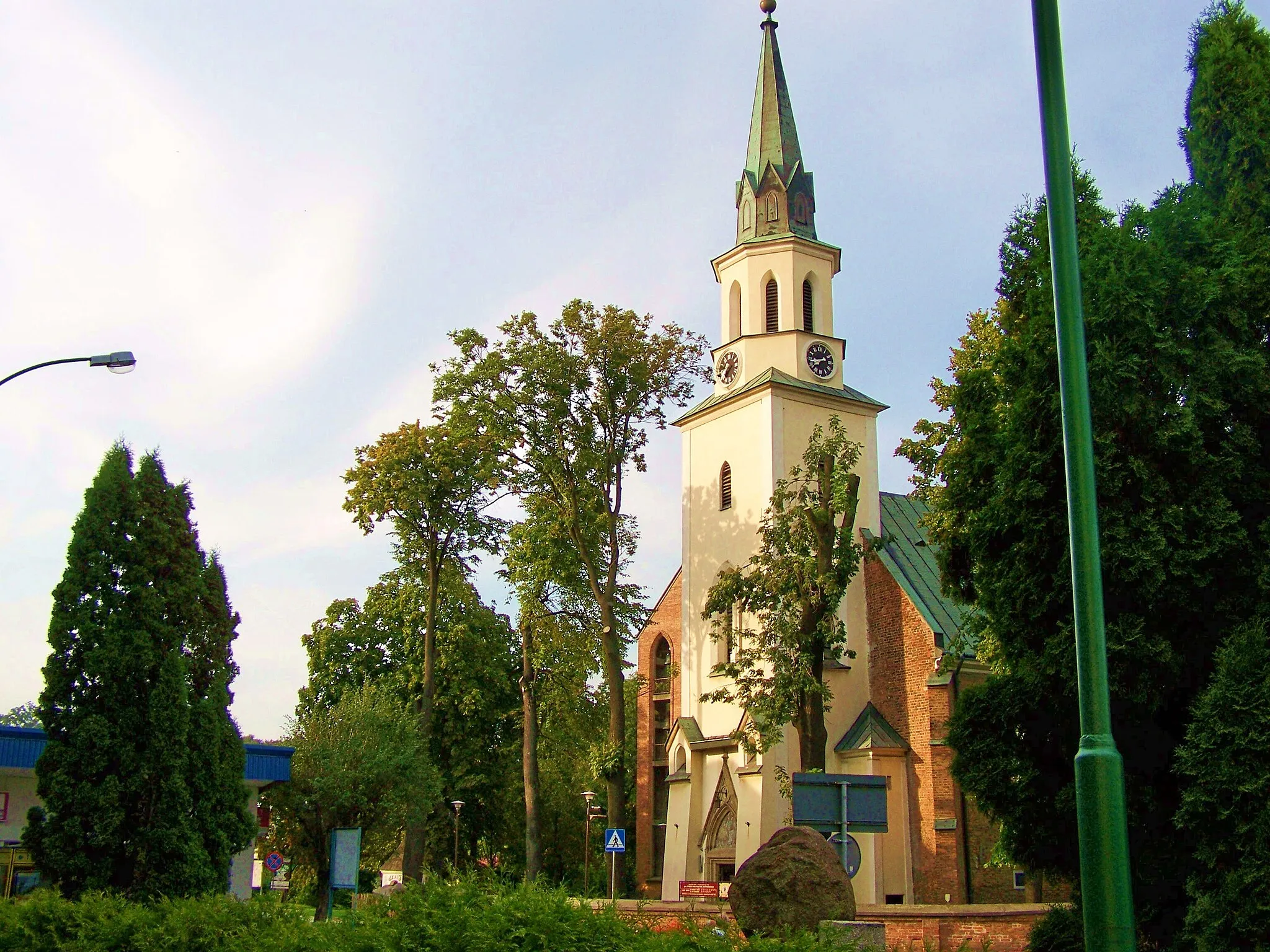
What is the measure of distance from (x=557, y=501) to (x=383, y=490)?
22.5ft

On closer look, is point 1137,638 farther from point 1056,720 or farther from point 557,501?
point 557,501

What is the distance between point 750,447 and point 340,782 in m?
13.9

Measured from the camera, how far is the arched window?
3759 centimetres

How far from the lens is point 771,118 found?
36.8 meters

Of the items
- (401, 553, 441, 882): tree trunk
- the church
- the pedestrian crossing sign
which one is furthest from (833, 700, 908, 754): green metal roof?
(401, 553, 441, 882): tree trunk

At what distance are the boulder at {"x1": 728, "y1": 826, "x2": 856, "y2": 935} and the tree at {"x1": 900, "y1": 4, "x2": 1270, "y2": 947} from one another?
6.75 feet

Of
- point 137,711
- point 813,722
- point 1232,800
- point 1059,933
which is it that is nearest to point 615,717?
point 813,722

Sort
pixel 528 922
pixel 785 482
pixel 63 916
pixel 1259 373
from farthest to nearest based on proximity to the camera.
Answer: pixel 785 482
pixel 1259 373
pixel 63 916
pixel 528 922

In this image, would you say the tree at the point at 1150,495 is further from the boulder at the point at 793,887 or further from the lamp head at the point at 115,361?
the lamp head at the point at 115,361

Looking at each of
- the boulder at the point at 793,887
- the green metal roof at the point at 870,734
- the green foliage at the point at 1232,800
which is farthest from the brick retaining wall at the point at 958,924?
the green metal roof at the point at 870,734

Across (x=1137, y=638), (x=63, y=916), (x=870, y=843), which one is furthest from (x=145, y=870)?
(x=870, y=843)

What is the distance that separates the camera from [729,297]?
Answer: 35844 millimetres

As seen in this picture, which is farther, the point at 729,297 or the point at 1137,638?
the point at 729,297

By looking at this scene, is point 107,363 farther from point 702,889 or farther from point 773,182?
point 773,182
